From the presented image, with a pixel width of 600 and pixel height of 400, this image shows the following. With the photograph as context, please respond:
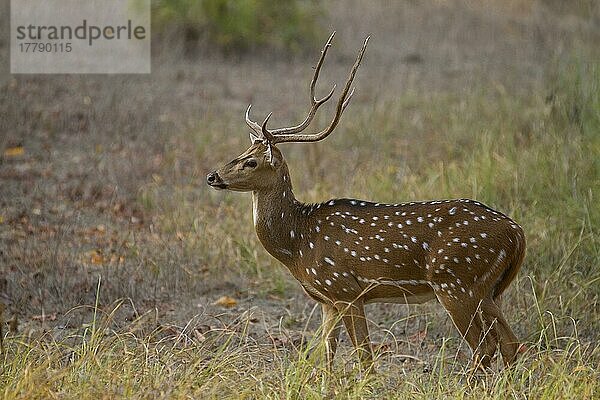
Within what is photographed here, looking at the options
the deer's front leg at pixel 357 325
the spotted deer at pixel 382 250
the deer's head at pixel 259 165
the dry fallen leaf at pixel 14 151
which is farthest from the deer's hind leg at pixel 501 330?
the dry fallen leaf at pixel 14 151

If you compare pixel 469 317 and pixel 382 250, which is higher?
pixel 382 250

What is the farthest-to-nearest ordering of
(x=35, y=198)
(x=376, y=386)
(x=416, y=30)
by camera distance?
(x=416, y=30), (x=35, y=198), (x=376, y=386)

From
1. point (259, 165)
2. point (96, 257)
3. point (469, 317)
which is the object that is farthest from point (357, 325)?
point (96, 257)

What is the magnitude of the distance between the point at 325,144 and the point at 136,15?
4.70m

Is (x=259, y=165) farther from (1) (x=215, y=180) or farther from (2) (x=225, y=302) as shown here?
(2) (x=225, y=302)

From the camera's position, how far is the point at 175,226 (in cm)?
884

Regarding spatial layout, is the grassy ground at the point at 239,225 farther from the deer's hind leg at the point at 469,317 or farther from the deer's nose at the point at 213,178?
the deer's nose at the point at 213,178

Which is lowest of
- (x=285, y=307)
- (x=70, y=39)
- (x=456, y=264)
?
(x=285, y=307)

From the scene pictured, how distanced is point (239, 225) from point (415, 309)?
1.81m

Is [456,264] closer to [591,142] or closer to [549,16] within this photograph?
[591,142]

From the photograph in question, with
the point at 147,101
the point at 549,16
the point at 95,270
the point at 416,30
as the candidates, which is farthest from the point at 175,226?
the point at 549,16

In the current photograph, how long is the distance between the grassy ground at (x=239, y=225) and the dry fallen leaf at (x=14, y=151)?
17 millimetres

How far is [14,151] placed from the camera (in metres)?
10.9

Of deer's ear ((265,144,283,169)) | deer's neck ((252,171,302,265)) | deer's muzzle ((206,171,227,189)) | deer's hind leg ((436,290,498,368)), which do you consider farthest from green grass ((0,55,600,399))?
deer's ear ((265,144,283,169))
